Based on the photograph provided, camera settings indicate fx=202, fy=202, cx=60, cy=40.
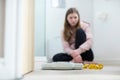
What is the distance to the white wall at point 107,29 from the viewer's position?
8.70ft

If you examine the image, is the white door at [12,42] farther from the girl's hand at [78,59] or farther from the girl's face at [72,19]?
the girl's face at [72,19]

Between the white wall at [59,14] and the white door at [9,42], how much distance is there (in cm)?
Result: 207

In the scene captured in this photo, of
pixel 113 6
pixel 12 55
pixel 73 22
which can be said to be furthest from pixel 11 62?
pixel 113 6

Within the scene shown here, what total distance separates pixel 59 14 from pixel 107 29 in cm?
66

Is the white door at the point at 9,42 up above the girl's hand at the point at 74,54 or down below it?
above

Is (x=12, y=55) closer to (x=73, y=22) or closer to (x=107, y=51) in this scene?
(x=73, y=22)

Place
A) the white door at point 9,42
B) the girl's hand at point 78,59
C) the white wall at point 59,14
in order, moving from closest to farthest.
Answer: the white door at point 9,42 → the girl's hand at point 78,59 → the white wall at point 59,14

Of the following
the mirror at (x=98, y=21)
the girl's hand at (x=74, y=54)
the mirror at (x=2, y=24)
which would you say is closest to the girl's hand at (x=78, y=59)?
the girl's hand at (x=74, y=54)

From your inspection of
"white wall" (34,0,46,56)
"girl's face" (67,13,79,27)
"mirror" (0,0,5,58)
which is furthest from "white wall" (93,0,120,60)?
"mirror" (0,0,5,58)

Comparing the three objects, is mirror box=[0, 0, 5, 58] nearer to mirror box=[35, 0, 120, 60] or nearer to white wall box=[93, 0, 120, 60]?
mirror box=[35, 0, 120, 60]

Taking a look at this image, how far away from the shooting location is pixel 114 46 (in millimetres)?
2660

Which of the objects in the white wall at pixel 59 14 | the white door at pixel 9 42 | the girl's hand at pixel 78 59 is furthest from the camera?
the white wall at pixel 59 14

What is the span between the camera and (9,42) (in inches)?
19.2

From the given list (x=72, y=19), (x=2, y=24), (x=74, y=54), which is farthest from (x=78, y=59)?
(x=2, y=24)
